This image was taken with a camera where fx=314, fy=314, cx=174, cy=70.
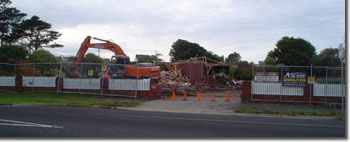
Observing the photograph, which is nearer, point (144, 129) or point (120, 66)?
point (144, 129)

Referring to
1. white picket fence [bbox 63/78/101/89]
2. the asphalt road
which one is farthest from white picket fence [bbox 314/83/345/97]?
white picket fence [bbox 63/78/101/89]

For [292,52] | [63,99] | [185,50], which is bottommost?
[63,99]

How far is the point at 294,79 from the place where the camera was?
1795 centimetres

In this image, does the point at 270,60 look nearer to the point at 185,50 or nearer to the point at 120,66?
the point at 185,50

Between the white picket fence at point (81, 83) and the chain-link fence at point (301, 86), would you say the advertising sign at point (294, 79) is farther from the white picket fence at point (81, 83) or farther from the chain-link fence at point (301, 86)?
the white picket fence at point (81, 83)

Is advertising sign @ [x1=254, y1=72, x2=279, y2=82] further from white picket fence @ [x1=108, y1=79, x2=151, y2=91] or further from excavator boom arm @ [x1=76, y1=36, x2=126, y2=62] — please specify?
excavator boom arm @ [x1=76, y1=36, x2=126, y2=62]

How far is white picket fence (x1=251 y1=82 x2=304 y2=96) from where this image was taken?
59.0 feet

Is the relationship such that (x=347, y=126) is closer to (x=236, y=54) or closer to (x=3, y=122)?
(x=3, y=122)

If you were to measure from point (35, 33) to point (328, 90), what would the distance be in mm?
48739

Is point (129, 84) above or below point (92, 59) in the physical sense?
below

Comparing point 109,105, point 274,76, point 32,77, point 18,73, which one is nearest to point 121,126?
point 109,105

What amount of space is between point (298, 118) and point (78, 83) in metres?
15.2

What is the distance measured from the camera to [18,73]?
25.6 metres

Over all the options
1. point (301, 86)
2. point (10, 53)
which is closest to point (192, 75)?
point (301, 86)
